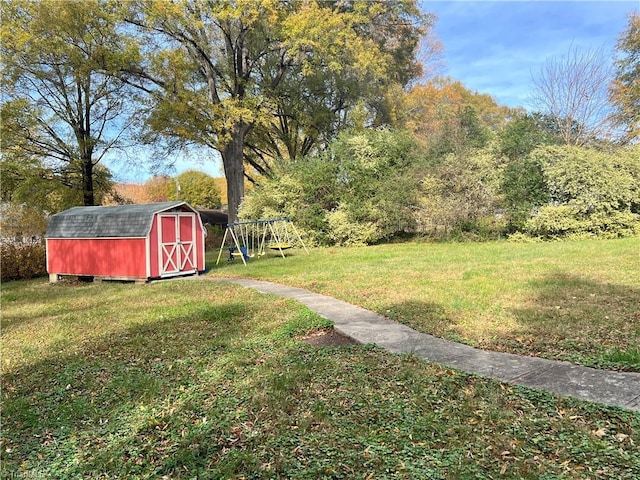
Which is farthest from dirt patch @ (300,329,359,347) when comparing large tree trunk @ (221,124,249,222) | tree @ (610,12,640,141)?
tree @ (610,12,640,141)

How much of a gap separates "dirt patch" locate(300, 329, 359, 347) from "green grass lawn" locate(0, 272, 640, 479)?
180 mm

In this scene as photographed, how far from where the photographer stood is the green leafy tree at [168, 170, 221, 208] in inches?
1752

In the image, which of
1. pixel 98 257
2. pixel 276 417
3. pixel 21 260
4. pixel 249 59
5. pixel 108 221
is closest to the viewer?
pixel 276 417

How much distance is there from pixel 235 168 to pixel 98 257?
10154 millimetres

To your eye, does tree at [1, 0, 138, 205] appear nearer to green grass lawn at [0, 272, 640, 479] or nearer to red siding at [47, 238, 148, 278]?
red siding at [47, 238, 148, 278]

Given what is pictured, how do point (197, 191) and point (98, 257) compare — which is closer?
point (98, 257)

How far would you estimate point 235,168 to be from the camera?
66.6 ft

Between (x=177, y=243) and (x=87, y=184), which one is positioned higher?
(x=87, y=184)

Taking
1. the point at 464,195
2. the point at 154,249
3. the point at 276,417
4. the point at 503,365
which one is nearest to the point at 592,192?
the point at 464,195

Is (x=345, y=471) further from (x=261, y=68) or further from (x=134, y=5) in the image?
(x=261, y=68)

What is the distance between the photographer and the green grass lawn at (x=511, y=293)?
434 centimetres

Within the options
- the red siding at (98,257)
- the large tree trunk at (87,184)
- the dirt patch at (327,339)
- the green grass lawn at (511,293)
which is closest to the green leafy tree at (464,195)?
the green grass lawn at (511,293)

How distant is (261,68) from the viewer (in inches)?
867

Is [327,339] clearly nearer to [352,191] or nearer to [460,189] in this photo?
[460,189]
